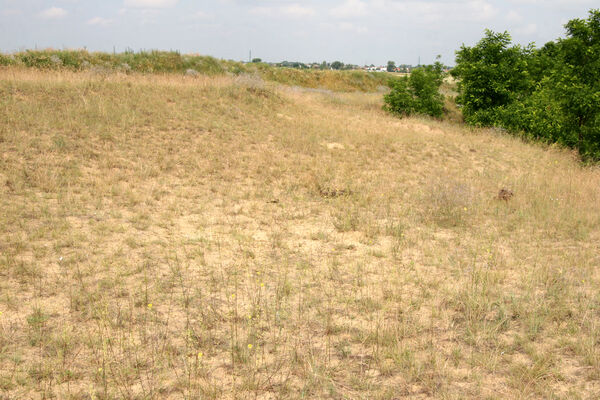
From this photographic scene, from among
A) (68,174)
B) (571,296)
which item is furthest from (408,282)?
(68,174)

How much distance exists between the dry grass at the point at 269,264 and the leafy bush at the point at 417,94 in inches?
381

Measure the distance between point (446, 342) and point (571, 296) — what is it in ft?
6.10

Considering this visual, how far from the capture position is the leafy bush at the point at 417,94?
2169 centimetres

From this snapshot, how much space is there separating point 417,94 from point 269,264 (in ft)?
63.7

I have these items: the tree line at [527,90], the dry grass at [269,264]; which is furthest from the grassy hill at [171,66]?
the tree line at [527,90]

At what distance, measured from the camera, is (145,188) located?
8.59 metres

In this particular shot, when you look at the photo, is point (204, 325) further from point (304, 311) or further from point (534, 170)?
point (534, 170)

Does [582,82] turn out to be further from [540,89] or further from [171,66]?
[171,66]

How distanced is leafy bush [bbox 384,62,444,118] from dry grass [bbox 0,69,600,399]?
9.68m

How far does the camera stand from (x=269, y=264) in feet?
19.3

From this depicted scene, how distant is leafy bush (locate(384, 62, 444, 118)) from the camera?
2169 centimetres

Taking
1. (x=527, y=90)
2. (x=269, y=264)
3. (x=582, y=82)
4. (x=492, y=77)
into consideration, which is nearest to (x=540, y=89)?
(x=527, y=90)

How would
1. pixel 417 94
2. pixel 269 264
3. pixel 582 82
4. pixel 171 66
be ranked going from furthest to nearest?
pixel 171 66 < pixel 417 94 < pixel 582 82 < pixel 269 264

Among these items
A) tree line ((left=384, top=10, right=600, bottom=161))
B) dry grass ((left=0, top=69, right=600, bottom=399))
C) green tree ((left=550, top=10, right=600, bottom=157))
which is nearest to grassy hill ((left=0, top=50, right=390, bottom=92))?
dry grass ((left=0, top=69, right=600, bottom=399))
